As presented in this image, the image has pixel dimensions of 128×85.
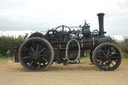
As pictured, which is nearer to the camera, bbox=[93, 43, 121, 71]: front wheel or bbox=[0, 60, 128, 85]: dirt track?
bbox=[0, 60, 128, 85]: dirt track

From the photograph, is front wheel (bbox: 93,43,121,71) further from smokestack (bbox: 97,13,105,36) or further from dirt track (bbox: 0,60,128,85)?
smokestack (bbox: 97,13,105,36)

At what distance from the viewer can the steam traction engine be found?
28.0 feet

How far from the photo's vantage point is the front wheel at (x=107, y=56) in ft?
27.6

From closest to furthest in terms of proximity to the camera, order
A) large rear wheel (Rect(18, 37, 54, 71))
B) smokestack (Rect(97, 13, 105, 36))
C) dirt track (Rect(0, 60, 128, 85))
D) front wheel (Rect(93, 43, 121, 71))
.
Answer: dirt track (Rect(0, 60, 128, 85))
front wheel (Rect(93, 43, 121, 71))
large rear wheel (Rect(18, 37, 54, 71))
smokestack (Rect(97, 13, 105, 36))

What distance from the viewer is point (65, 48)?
888cm

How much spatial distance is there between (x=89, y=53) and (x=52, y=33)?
7.79 feet

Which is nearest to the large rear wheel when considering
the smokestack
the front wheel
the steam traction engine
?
the steam traction engine

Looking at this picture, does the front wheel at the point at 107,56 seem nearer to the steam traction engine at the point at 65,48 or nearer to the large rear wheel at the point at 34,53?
the steam traction engine at the point at 65,48

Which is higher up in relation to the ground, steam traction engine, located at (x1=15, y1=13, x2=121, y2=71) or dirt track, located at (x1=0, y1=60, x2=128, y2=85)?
steam traction engine, located at (x1=15, y1=13, x2=121, y2=71)

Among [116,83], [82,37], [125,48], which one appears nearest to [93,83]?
[116,83]

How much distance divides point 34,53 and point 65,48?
148cm

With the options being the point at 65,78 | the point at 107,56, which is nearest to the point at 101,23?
the point at 107,56

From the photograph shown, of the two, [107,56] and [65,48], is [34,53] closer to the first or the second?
[65,48]

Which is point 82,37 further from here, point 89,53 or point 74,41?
point 89,53
